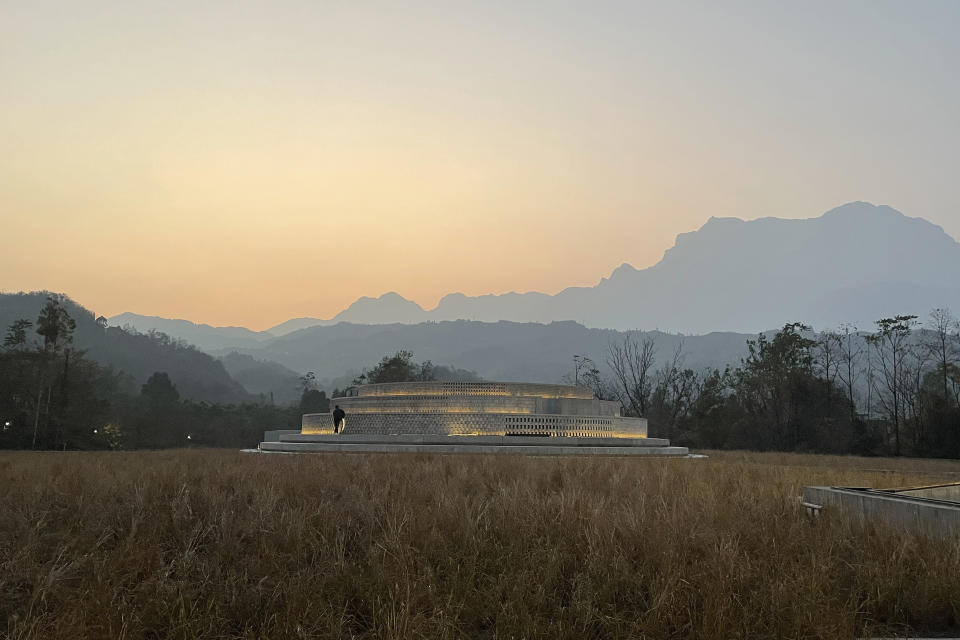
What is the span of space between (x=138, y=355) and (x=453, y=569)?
11363 cm

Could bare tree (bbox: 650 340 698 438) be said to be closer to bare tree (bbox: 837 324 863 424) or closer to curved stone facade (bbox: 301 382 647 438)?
bare tree (bbox: 837 324 863 424)

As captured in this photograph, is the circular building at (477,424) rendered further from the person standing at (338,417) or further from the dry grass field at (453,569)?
the dry grass field at (453,569)

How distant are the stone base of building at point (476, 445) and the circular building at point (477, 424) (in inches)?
1.1

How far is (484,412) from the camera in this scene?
22344 millimetres

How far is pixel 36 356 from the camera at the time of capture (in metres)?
38.9

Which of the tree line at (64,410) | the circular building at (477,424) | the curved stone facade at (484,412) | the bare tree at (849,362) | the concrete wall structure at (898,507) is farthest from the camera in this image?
the bare tree at (849,362)

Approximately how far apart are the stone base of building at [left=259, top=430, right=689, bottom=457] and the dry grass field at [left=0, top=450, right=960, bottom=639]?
11.6m

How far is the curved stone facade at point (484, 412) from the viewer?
72.2 ft

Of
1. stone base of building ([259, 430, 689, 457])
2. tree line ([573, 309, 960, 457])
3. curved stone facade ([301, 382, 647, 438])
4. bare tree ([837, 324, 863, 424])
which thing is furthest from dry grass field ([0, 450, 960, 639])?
bare tree ([837, 324, 863, 424])

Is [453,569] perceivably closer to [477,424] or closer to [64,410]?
[477,424]

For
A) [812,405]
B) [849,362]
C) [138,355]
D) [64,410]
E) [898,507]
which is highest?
[138,355]

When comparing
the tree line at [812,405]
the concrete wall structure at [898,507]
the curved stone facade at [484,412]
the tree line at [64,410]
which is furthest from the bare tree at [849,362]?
the tree line at [64,410]

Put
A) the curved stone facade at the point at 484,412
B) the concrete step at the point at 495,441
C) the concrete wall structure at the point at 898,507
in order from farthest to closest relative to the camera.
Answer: the curved stone facade at the point at 484,412
the concrete step at the point at 495,441
the concrete wall structure at the point at 898,507

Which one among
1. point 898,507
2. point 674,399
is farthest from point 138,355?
point 898,507
